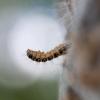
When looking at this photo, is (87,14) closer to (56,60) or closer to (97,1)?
(97,1)

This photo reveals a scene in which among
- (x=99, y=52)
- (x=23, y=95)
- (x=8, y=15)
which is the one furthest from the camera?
(x=8, y=15)

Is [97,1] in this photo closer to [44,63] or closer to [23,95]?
[44,63]

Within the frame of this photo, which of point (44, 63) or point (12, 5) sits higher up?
point (12, 5)

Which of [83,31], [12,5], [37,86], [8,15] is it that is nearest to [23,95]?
[37,86]

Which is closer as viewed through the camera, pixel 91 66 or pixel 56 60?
pixel 91 66

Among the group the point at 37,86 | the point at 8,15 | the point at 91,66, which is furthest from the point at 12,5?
the point at 91,66

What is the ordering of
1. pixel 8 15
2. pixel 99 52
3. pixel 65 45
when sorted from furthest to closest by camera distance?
pixel 8 15, pixel 65 45, pixel 99 52
